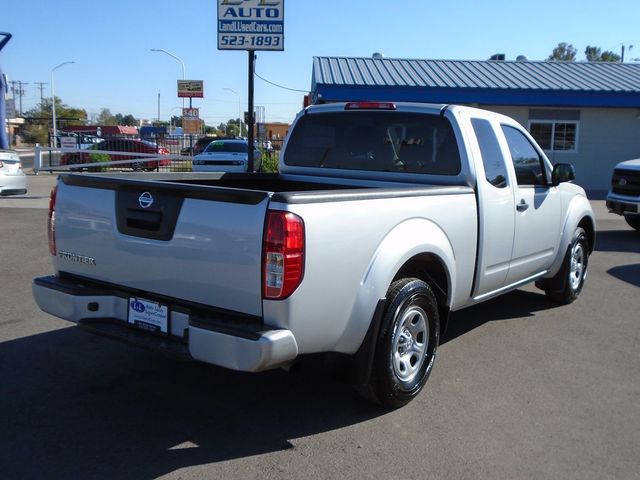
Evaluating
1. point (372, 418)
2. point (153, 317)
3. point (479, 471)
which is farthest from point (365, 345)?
point (153, 317)

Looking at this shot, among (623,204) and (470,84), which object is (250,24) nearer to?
(623,204)

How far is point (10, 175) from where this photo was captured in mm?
12719

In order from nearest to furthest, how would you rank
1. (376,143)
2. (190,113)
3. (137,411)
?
(137,411) < (376,143) < (190,113)

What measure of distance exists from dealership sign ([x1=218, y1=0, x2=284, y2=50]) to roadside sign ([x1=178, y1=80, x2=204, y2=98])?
3925cm

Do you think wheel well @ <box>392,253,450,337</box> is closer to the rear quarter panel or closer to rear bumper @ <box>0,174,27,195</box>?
the rear quarter panel

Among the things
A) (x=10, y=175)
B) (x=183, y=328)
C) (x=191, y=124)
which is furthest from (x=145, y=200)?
(x=191, y=124)

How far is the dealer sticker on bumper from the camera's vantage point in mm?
3617

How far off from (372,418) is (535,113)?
66.7 feet

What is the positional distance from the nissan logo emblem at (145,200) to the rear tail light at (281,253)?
2.88 ft

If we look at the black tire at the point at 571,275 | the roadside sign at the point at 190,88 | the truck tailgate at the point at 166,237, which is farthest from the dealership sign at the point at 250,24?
the roadside sign at the point at 190,88

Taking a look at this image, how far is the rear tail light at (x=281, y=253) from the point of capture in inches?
125

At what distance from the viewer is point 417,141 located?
5211 mm

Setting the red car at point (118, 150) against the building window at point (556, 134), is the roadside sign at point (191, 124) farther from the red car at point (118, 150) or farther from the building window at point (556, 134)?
the building window at point (556, 134)

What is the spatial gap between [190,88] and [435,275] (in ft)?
163
